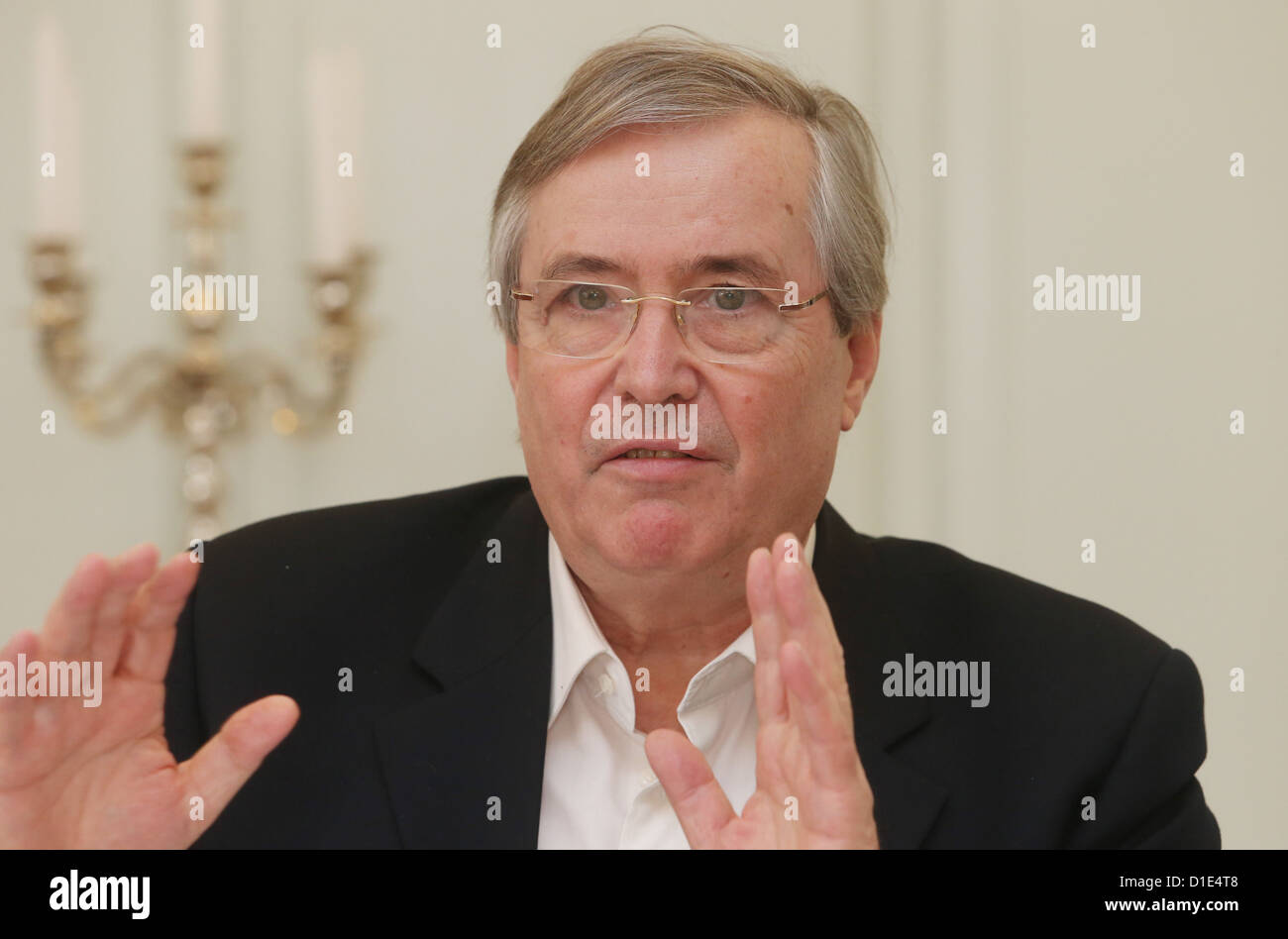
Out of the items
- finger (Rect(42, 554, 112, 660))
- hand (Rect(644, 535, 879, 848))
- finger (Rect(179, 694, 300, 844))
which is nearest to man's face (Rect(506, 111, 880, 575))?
hand (Rect(644, 535, 879, 848))

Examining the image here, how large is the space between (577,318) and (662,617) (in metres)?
0.37

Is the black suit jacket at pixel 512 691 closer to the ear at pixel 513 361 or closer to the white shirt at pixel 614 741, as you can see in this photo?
the white shirt at pixel 614 741

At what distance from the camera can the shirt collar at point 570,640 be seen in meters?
1.45

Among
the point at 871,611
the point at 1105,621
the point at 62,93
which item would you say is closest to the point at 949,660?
the point at 871,611

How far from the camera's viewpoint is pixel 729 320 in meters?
1.40

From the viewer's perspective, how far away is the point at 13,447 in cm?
193

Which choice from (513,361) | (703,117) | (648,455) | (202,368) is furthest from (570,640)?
(202,368)

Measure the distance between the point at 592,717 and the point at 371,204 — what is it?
0.88 metres

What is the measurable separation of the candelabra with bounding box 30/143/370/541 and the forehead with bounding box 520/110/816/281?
0.57 meters

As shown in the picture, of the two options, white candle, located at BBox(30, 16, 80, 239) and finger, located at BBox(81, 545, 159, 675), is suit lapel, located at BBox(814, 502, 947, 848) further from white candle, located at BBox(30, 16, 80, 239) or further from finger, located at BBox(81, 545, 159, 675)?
white candle, located at BBox(30, 16, 80, 239)

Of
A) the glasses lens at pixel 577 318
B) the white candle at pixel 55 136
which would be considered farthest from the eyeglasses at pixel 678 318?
the white candle at pixel 55 136

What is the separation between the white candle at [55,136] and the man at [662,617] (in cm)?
69

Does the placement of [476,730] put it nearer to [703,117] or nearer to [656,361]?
[656,361]

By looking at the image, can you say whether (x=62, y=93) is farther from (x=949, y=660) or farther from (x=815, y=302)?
(x=949, y=660)
